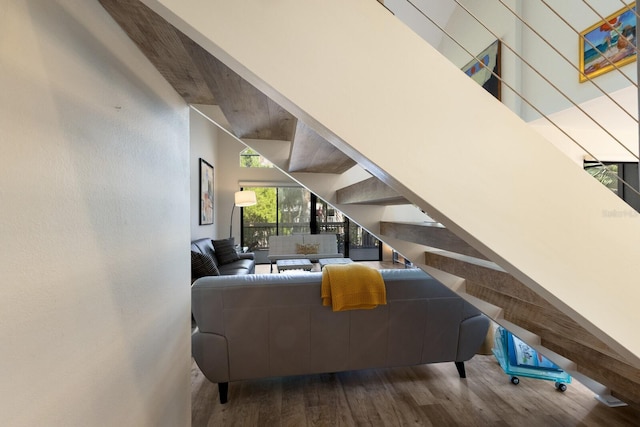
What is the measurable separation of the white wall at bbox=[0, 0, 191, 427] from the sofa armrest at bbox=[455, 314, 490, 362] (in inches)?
75.3

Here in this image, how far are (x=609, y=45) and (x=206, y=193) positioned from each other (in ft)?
18.5

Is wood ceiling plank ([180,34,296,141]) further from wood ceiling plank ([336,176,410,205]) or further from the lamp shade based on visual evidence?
the lamp shade

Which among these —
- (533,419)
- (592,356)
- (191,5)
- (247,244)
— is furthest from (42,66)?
(247,244)

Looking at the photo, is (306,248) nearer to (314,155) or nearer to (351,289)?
(351,289)

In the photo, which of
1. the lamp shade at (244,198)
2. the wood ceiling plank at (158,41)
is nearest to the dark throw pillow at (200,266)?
the wood ceiling plank at (158,41)

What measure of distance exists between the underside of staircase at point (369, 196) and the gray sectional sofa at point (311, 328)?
54 cm

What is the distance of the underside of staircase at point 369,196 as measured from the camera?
88 centimetres

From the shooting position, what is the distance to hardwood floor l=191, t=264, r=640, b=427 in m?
1.79

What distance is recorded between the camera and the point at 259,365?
194 cm

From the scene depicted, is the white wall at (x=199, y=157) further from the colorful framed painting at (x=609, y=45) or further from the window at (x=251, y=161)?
the colorful framed painting at (x=609, y=45)

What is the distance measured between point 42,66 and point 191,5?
0.37m

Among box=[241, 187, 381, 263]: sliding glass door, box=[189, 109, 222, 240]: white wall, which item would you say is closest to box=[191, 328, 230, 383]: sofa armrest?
box=[189, 109, 222, 240]: white wall

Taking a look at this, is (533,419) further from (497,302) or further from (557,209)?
(557,209)

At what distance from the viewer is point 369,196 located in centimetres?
132
